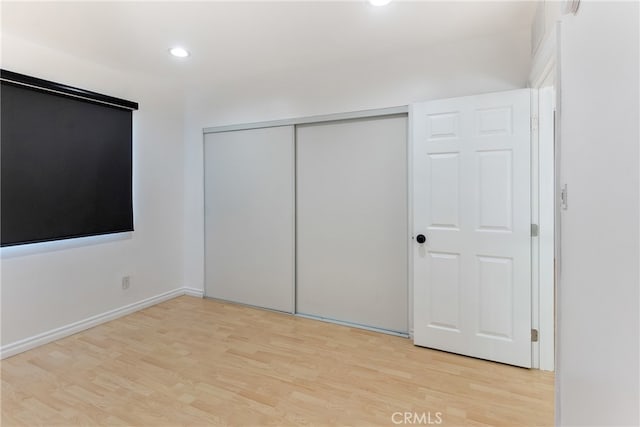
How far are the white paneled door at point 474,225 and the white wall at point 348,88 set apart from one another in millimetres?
275

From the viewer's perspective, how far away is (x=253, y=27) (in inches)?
93.1

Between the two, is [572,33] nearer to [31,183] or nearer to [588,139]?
[588,139]

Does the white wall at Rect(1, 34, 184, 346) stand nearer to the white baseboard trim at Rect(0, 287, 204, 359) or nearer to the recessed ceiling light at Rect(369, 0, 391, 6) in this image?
the white baseboard trim at Rect(0, 287, 204, 359)

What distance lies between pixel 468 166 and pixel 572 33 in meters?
1.15

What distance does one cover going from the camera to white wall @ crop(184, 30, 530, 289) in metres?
2.49

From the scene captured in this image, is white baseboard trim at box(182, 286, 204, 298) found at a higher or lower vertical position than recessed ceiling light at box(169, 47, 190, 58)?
lower

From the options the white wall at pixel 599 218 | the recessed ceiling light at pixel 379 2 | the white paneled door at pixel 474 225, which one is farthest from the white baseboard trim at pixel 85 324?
the white wall at pixel 599 218

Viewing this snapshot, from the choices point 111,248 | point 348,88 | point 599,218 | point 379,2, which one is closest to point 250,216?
point 111,248

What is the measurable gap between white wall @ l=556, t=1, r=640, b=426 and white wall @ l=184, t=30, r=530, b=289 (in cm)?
110

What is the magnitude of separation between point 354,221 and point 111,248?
2381mm

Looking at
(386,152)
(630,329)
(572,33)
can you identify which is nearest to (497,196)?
(386,152)

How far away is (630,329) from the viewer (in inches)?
35.5

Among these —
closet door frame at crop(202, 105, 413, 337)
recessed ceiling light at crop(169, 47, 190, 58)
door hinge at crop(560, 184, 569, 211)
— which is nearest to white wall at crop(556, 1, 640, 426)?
door hinge at crop(560, 184, 569, 211)

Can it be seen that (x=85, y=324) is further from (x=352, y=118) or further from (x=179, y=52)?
(x=352, y=118)
